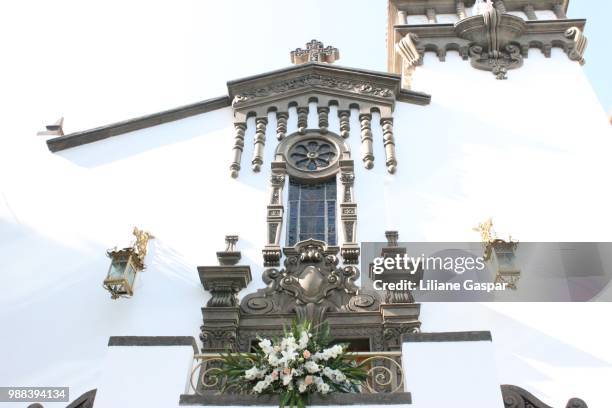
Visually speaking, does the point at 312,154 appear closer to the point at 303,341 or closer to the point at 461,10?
the point at 303,341

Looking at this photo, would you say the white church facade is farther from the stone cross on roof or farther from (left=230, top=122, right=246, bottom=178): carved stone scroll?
the stone cross on roof

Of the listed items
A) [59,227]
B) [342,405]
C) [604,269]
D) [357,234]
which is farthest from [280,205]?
[604,269]

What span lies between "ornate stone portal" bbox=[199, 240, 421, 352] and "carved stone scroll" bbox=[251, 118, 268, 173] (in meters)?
2.23

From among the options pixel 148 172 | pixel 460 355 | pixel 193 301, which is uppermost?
pixel 148 172

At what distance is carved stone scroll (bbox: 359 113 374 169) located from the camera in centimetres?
1104

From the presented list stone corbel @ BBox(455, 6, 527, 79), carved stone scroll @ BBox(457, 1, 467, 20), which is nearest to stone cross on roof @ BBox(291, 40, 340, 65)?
stone corbel @ BBox(455, 6, 527, 79)

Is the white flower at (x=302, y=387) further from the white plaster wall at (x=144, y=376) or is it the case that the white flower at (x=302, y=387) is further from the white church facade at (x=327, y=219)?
the white plaster wall at (x=144, y=376)

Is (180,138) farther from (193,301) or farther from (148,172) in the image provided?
(193,301)

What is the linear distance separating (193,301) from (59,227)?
290 cm

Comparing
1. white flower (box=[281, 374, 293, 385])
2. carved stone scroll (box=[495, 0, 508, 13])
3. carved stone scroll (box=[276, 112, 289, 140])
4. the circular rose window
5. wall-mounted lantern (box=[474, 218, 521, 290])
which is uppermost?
carved stone scroll (box=[495, 0, 508, 13])

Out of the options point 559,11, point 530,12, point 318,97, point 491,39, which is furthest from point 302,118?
point 559,11

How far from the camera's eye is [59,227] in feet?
33.8

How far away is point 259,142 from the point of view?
11.4 metres

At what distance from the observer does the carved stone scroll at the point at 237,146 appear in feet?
36.1
